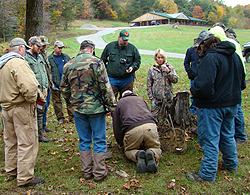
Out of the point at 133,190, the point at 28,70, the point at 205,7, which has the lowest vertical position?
the point at 133,190

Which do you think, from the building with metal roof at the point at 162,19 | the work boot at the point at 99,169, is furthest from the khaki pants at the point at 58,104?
the building with metal roof at the point at 162,19

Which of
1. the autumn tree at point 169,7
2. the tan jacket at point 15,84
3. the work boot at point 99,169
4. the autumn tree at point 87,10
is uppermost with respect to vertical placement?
the autumn tree at point 169,7

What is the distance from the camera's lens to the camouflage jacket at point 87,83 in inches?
143

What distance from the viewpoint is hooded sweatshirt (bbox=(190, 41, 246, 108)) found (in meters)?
3.32

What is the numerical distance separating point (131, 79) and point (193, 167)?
285cm

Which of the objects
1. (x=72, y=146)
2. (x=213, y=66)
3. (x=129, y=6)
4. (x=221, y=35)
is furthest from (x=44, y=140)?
(x=129, y=6)

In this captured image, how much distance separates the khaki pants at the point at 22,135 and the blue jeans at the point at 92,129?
0.78 meters

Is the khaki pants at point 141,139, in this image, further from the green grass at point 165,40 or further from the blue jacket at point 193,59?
the green grass at point 165,40

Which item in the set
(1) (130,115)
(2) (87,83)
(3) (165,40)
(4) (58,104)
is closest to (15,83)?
(2) (87,83)

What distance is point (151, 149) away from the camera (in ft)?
13.6

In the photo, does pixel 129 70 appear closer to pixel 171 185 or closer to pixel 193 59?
pixel 193 59

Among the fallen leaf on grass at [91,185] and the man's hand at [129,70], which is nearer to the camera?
the fallen leaf on grass at [91,185]

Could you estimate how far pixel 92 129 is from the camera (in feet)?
12.6

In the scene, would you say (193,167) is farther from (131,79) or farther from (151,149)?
(131,79)
